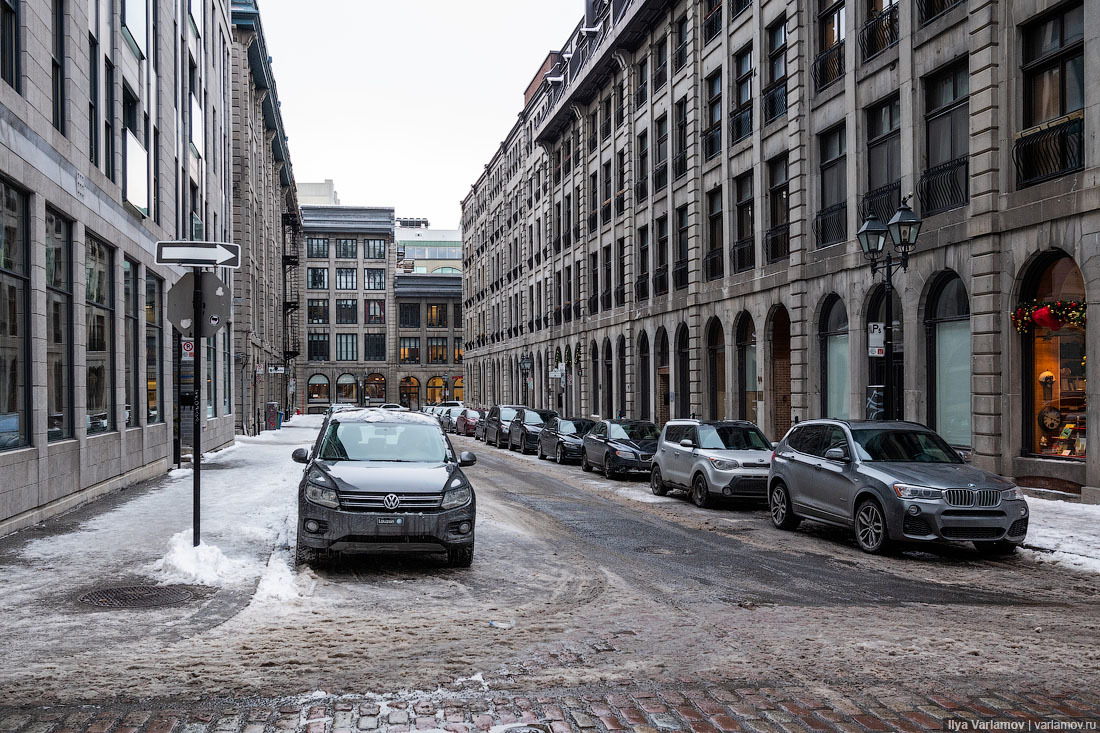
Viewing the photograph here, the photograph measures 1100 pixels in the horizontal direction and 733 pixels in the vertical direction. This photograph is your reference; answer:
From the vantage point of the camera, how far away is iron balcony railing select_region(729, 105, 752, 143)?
2772 centimetres

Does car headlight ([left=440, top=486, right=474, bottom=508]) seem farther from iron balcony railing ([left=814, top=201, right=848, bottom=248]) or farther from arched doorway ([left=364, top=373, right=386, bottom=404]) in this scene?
arched doorway ([left=364, top=373, right=386, bottom=404])

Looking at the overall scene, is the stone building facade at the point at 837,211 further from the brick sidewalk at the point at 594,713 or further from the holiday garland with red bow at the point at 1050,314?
the brick sidewalk at the point at 594,713

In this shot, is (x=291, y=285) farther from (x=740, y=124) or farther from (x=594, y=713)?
(x=594, y=713)

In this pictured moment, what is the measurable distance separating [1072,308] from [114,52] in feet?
55.5

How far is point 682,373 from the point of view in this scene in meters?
32.9

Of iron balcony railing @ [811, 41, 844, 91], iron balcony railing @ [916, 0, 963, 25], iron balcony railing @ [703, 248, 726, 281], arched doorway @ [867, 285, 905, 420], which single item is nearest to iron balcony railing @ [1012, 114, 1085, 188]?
iron balcony railing @ [916, 0, 963, 25]

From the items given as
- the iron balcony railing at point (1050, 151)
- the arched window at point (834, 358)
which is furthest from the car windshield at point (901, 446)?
the arched window at point (834, 358)

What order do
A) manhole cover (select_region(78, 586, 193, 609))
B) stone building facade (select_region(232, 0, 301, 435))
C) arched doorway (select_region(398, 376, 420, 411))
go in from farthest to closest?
arched doorway (select_region(398, 376, 420, 411)) < stone building facade (select_region(232, 0, 301, 435)) < manhole cover (select_region(78, 586, 193, 609))

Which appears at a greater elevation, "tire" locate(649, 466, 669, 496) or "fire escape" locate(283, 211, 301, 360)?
"fire escape" locate(283, 211, 301, 360)

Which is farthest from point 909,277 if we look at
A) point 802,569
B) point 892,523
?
point 802,569

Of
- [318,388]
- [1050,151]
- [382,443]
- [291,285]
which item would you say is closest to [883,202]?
[1050,151]

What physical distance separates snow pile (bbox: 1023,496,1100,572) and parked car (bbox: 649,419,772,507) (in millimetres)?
4302

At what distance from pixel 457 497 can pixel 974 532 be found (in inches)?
235

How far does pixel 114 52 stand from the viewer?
1697 cm
